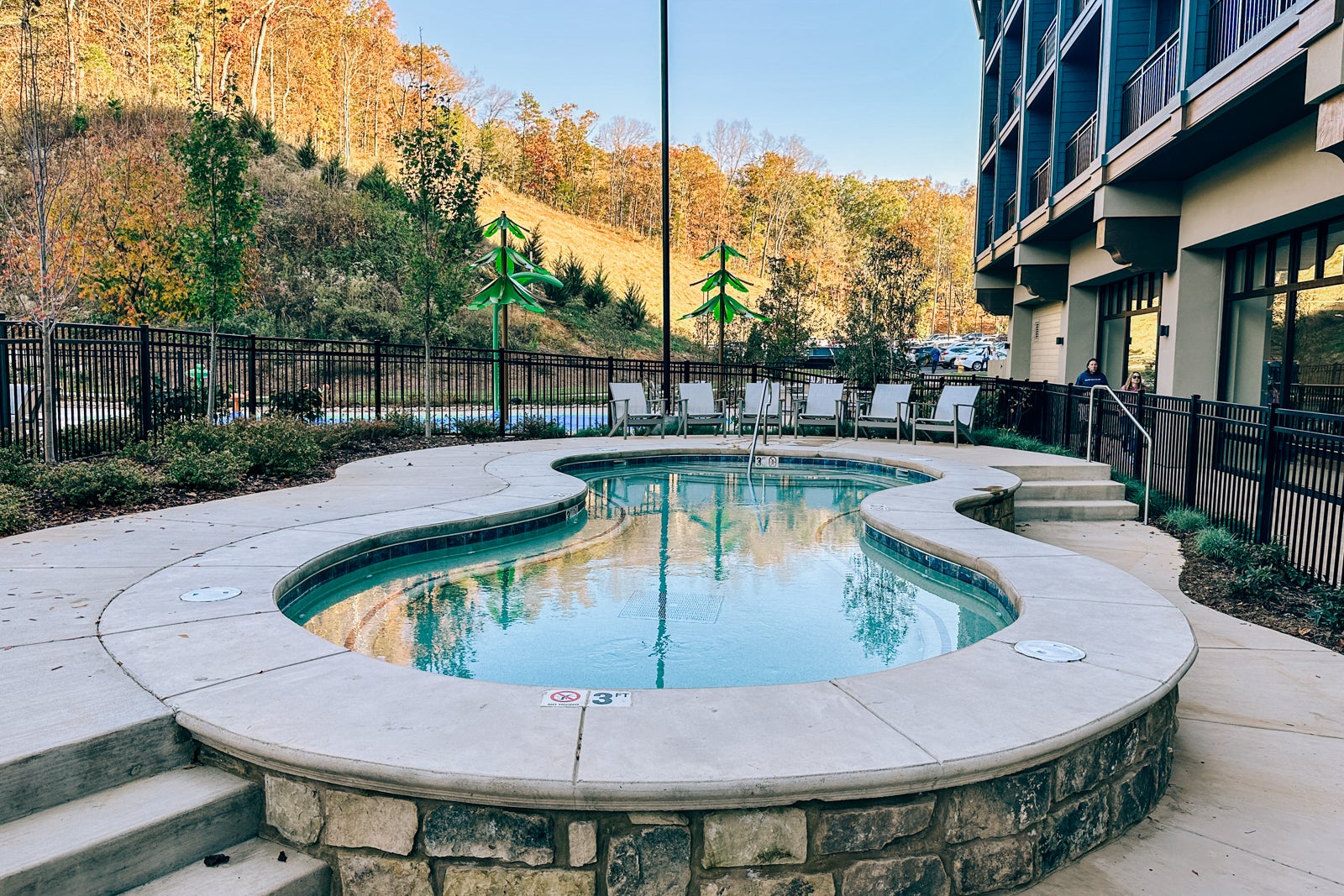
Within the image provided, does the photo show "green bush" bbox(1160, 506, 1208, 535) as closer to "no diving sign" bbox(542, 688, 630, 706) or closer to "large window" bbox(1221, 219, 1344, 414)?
"large window" bbox(1221, 219, 1344, 414)

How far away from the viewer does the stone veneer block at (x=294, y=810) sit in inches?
95.5

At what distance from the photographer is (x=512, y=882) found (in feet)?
7.49

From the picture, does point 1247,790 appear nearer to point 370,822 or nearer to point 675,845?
point 675,845

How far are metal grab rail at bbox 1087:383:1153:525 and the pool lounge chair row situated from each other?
1.90 meters

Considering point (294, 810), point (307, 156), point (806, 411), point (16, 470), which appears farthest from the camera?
point (307, 156)

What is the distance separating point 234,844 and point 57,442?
7803 mm

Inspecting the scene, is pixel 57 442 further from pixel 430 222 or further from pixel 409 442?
pixel 430 222

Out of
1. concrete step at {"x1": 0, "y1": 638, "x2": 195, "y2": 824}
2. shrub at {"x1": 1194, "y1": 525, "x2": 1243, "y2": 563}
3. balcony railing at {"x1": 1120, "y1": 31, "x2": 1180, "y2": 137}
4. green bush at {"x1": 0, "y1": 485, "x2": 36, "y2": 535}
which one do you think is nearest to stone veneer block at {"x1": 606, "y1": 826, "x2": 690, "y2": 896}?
concrete step at {"x1": 0, "y1": 638, "x2": 195, "y2": 824}

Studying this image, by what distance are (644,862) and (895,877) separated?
73 cm

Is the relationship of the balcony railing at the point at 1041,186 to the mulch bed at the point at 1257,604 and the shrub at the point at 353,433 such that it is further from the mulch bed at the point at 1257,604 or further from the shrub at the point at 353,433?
the shrub at the point at 353,433

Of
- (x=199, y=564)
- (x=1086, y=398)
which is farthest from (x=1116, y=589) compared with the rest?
(x=1086, y=398)

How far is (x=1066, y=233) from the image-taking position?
1585 cm

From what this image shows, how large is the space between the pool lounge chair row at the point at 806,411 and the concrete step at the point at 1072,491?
118 inches

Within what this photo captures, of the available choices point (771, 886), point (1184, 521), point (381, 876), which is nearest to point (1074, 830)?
point (771, 886)
